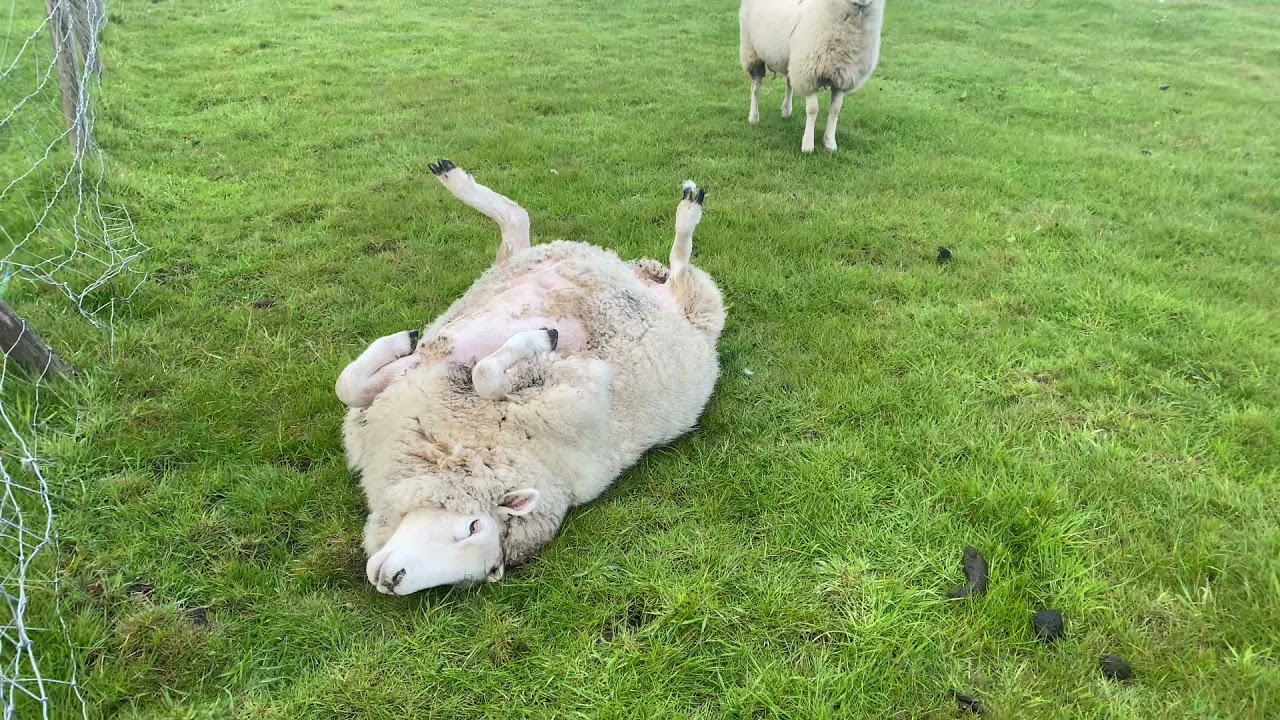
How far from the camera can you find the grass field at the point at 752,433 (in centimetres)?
239

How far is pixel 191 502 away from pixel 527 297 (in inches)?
70.3

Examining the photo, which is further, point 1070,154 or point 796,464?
point 1070,154

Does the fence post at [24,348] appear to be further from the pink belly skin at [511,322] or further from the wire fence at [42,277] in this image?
the pink belly skin at [511,322]

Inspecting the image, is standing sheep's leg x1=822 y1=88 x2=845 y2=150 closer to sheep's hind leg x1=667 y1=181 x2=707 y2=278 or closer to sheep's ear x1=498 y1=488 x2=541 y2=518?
sheep's hind leg x1=667 y1=181 x2=707 y2=278

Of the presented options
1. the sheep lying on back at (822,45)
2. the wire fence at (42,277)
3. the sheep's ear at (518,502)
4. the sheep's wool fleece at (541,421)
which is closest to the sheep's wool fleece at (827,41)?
the sheep lying on back at (822,45)

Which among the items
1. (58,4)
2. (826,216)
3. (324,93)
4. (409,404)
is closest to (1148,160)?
(826,216)

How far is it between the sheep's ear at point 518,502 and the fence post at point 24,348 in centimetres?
247

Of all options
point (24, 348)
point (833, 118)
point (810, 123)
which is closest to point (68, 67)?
point (24, 348)

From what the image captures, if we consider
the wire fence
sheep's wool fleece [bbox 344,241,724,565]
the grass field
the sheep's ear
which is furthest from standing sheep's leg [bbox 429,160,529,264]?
the wire fence

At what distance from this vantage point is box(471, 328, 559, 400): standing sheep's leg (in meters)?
2.99

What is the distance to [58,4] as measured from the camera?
536cm

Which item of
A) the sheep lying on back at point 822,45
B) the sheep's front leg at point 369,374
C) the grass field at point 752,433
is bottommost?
the grass field at point 752,433

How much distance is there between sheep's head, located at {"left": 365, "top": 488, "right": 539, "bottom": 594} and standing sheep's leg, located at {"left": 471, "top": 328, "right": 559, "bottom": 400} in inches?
19.1

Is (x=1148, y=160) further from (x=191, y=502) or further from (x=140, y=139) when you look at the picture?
(x=140, y=139)
